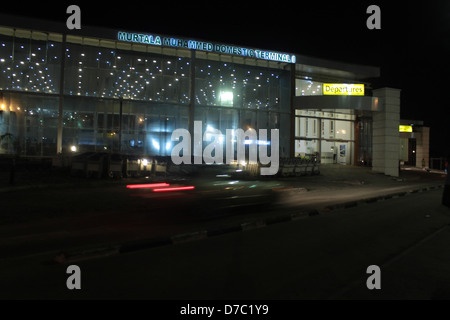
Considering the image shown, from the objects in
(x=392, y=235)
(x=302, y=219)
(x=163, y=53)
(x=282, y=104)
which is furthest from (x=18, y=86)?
(x=392, y=235)

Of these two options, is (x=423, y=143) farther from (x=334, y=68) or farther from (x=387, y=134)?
(x=334, y=68)

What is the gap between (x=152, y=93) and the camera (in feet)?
108

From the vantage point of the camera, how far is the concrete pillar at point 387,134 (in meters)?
37.0

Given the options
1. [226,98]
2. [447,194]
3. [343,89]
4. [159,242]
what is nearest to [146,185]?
[159,242]

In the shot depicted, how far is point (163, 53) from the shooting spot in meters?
33.6

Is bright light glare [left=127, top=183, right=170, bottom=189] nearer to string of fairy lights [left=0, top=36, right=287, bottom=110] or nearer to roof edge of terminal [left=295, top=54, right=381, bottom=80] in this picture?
string of fairy lights [left=0, top=36, right=287, bottom=110]

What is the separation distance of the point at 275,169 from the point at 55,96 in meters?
18.7

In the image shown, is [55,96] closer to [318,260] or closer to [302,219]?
[302,219]

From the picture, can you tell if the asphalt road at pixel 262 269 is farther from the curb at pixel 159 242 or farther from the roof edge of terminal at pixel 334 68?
the roof edge of terminal at pixel 334 68

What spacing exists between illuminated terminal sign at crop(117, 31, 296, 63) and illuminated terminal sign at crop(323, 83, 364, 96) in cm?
483

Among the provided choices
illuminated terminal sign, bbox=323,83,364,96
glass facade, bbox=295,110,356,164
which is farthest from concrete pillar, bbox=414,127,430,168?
illuminated terminal sign, bbox=323,83,364,96

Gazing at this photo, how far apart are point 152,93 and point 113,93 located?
3.36 meters

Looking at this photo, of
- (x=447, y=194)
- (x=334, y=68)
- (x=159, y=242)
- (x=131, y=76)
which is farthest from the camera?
(x=334, y=68)

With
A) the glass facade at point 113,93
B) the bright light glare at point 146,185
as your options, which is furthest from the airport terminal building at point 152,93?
the bright light glare at point 146,185
